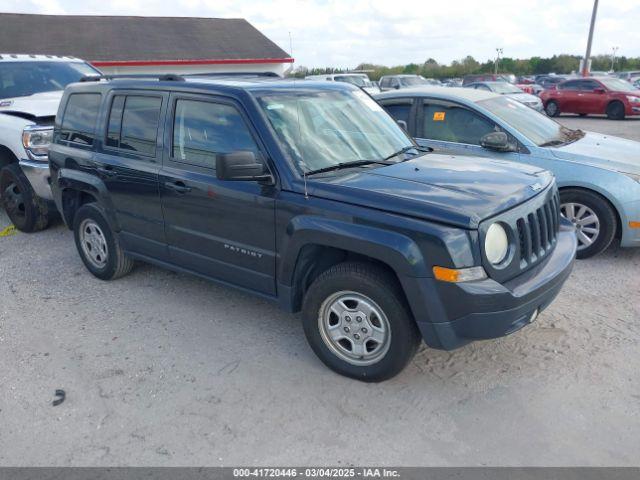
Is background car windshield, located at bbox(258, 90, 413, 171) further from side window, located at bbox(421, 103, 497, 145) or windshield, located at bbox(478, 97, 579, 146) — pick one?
windshield, located at bbox(478, 97, 579, 146)

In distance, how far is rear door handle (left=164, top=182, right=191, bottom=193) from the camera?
4.12 metres

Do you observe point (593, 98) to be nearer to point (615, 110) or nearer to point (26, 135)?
point (615, 110)

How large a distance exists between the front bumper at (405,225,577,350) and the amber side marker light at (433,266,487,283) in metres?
0.03

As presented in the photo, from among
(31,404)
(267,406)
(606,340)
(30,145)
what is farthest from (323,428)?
(30,145)

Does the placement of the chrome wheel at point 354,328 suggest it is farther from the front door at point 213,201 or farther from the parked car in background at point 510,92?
the parked car in background at point 510,92

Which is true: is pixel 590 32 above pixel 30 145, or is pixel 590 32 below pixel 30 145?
above

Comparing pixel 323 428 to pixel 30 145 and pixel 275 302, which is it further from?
pixel 30 145

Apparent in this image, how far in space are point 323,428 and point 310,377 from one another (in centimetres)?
55

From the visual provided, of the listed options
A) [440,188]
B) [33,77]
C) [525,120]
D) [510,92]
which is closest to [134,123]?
[440,188]

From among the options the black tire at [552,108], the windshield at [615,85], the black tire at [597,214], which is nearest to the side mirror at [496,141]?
the black tire at [597,214]

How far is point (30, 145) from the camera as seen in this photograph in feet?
20.8

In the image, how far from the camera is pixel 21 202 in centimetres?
680

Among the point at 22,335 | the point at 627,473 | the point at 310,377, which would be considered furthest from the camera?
the point at 22,335

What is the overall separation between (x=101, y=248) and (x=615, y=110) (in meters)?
20.0
